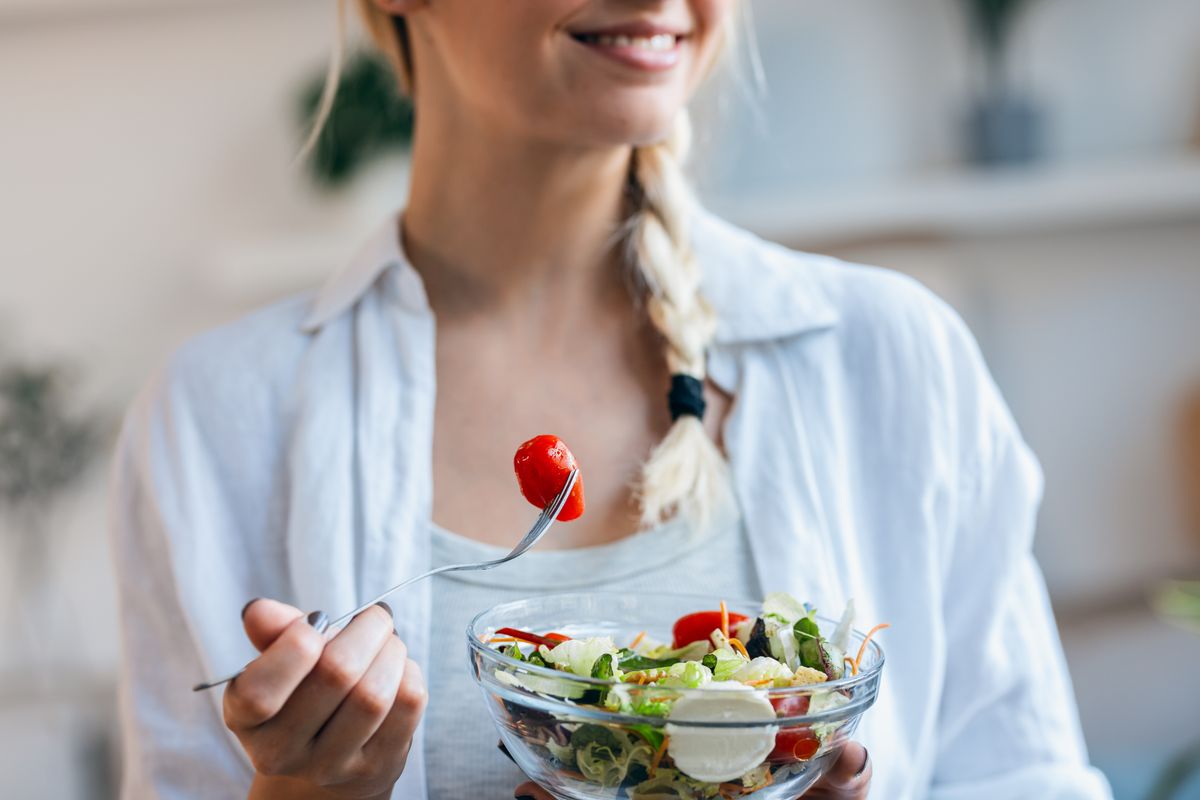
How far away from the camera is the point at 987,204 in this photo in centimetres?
237

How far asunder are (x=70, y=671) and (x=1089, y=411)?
7.41ft

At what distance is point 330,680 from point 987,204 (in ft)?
6.73

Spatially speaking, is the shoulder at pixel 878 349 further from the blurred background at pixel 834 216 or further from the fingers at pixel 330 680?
the blurred background at pixel 834 216

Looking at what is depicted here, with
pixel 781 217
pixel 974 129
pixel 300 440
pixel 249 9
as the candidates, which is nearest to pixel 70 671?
pixel 249 9

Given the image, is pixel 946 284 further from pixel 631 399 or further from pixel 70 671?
pixel 70 671

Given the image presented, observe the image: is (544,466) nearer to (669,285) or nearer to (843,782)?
(843,782)

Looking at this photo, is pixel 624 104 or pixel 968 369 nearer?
pixel 624 104

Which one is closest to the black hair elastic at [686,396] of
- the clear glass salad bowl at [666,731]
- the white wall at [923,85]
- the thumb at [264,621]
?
the clear glass salad bowl at [666,731]

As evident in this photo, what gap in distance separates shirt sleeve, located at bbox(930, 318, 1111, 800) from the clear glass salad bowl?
38cm

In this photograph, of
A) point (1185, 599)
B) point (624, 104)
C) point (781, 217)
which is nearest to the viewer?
point (624, 104)

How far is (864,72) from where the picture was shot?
251 centimetres

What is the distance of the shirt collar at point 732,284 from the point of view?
1.04m

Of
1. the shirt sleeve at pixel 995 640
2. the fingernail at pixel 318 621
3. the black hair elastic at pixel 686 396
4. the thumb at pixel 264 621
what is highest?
the thumb at pixel 264 621

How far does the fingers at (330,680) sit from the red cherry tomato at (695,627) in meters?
0.20
